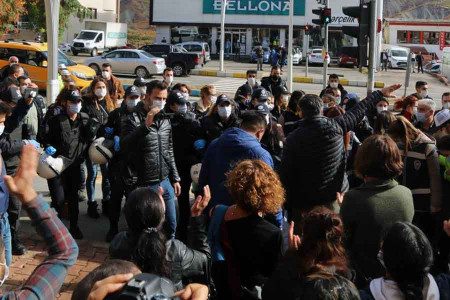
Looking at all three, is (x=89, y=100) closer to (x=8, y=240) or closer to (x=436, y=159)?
(x=8, y=240)

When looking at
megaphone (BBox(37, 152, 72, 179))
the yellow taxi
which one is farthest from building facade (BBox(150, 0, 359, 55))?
megaphone (BBox(37, 152, 72, 179))

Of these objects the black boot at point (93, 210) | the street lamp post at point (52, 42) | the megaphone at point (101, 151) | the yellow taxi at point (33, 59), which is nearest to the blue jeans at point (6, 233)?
the megaphone at point (101, 151)

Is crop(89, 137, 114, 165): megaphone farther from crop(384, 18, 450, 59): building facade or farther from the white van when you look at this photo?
crop(384, 18, 450, 59): building facade

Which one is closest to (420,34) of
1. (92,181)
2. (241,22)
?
(241,22)

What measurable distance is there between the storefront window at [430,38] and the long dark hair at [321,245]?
57.1 metres

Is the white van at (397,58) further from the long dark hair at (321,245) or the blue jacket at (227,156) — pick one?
the long dark hair at (321,245)

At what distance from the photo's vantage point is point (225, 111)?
695cm

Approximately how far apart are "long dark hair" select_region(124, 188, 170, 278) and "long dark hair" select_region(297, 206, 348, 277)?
73 cm

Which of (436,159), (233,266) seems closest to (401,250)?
(233,266)

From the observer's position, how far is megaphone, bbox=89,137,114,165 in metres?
7.17

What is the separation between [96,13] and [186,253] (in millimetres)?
65001

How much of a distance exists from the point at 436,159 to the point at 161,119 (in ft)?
8.83

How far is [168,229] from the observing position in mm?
6395

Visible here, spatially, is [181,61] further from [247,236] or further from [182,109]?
[247,236]
